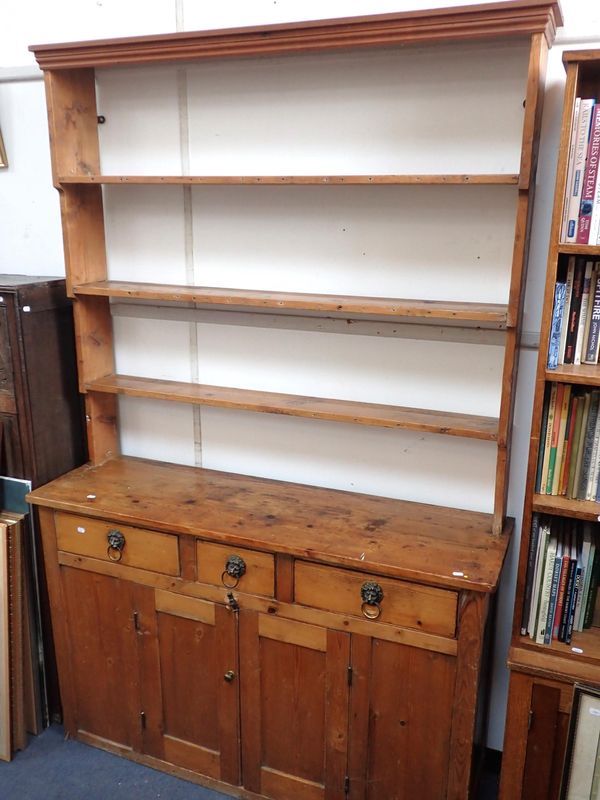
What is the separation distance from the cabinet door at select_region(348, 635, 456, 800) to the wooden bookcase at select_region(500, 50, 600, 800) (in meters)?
0.18

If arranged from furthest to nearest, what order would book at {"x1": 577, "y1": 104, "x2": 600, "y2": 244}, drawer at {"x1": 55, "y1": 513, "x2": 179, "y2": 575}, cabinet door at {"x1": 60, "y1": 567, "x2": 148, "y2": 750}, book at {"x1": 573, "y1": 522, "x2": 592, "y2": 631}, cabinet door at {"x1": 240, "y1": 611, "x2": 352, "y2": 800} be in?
cabinet door at {"x1": 60, "y1": 567, "x2": 148, "y2": 750} < drawer at {"x1": 55, "y1": 513, "x2": 179, "y2": 575} < cabinet door at {"x1": 240, "y1": 611, "x2": 352, "y2": 800} < book at {"x1": 573, "y1": 522, "x2": 592, "y2": 631} < book at {"x1": 577, "y1": 104, "x2": 600, "y2": 244}

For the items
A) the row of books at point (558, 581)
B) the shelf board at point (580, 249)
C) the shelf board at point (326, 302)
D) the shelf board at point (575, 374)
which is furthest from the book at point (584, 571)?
the shelf board at point (580, 249)

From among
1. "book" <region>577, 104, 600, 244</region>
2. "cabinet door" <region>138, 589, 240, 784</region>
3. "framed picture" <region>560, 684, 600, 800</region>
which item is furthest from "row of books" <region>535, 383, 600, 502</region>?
"cabinet door" <region>138, 589, 240, 784</region>

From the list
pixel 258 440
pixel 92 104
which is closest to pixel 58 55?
pixel 92 104

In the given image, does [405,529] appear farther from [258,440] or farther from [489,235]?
[489,235]

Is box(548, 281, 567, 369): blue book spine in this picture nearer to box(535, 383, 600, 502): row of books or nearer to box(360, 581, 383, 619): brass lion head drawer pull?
box(535, 383, 600, 502): row of books

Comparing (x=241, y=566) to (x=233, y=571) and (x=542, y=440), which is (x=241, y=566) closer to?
(x=233, y=571)

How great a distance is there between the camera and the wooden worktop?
1860mm

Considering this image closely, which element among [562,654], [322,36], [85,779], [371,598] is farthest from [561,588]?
[85,779]

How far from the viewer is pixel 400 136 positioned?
6.58 feet

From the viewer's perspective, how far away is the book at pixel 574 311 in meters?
1.69

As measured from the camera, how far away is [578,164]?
159 cm

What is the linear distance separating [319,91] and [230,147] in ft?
1.10

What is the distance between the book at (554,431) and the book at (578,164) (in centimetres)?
37
